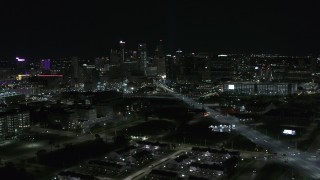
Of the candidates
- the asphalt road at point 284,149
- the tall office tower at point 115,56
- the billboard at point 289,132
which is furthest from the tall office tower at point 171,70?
the billboard at point 289,132

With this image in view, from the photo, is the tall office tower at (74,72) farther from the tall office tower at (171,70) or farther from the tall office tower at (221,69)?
the tall office tower at (221,69)

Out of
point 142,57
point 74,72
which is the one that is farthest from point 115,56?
point 74,72

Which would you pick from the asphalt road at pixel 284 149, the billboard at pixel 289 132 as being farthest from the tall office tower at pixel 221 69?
the billboard at pixel 289 132

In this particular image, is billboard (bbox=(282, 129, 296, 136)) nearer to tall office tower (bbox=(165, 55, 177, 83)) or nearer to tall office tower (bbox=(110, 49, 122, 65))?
tall office tower (bbox=(165, 55, 177, 83))

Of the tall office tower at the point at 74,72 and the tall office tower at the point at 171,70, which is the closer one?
the tall office tower at the point at 74,72

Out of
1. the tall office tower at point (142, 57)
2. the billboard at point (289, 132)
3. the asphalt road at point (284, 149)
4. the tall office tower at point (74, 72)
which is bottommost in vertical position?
the asphalt road at point (284, 149)

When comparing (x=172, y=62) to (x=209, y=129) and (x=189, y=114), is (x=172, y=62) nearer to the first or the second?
(x=189, y=114)

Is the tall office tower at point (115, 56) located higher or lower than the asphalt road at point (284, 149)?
higher

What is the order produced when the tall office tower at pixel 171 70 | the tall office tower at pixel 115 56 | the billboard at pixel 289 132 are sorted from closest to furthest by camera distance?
the billboard at pixel 289 132 → the tall office tower at pixel 171 70 → the tall office tower at pixel 115 56

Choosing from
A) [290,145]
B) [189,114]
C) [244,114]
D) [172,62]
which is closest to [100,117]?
[189,114]

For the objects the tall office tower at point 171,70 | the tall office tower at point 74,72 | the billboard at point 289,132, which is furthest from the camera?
the tall office tower at point 171,70
